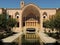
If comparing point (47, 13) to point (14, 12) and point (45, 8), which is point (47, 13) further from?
point (14, 12)

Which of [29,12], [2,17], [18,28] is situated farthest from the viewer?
[29,12]

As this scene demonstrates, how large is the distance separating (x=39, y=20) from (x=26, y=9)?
5.39 meters

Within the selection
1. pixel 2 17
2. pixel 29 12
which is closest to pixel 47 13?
pixel 29 12

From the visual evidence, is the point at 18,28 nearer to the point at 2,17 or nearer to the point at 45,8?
the point at 45,8

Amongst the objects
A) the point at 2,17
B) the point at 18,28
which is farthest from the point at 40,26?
the point at 2,17

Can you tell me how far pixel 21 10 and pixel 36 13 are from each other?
17.2ft

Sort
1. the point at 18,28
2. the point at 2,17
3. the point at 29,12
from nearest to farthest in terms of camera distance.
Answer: the point at 2,17 → the point at 18,28 → the point at 29,12

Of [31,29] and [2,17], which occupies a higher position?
[2,17]

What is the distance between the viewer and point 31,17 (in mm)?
58812

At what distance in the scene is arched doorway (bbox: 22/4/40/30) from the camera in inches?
2235

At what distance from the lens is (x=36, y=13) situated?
193ft

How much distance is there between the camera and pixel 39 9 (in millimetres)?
56781

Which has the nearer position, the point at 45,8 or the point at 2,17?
the point at 2,17

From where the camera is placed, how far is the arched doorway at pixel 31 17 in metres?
56.8
